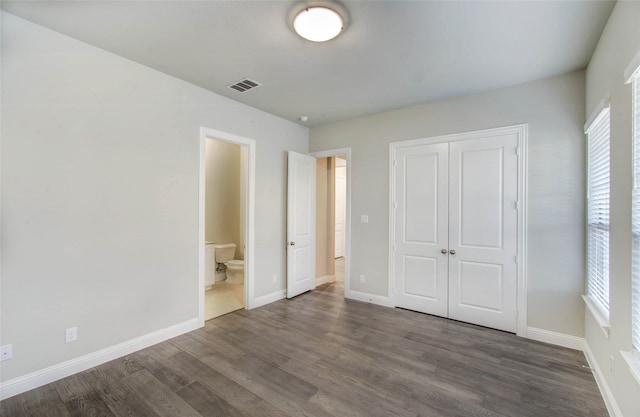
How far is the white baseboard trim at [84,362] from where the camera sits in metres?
2.06

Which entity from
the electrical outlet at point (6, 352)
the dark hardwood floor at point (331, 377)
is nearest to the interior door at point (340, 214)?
the dark hardwood floor at point (331, 377)

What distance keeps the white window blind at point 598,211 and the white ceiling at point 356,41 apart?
2.43ft

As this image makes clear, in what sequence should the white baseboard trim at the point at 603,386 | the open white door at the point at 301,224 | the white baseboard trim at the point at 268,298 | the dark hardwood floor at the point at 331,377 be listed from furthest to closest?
the open white door at the point at 301,224 < the white baseboard trim at the point at 268,298 < the dark hardwood floor at the point at 331,377 < the white baseboard trim at the point at 603,386

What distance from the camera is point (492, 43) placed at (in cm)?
233

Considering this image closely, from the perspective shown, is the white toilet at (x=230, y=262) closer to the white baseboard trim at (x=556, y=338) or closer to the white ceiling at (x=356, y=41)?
the white ceiling at (x=356, y=41)

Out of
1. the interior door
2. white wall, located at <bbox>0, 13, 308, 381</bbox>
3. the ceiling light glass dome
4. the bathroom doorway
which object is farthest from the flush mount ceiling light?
the interior door

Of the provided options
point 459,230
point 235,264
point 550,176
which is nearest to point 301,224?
point 235,264

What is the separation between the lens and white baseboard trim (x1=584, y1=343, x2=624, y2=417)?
6.07 feet

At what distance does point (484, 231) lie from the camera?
3297 mm

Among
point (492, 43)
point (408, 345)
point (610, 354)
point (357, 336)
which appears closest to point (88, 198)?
point (357, 336)

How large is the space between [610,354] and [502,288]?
1.21 m

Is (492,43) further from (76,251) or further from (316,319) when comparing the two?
(76,251)

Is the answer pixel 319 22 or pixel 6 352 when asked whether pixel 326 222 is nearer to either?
pixel 319 22

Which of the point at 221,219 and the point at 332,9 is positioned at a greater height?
the point at 332,9
